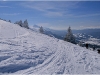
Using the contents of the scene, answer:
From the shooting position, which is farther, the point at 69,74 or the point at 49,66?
the point at 49,66

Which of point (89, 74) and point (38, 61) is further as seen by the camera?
point (38, 61)

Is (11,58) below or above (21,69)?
above

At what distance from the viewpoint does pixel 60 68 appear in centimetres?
848

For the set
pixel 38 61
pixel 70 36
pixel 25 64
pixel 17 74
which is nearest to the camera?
pixel 17 74

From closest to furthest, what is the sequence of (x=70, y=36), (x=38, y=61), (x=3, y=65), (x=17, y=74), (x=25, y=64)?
1. (x=17, y=74)
2. (x=3, y=65)
3. (x=25, y=64)
4. (x=38, y=61)
5. (x=70, y=36)

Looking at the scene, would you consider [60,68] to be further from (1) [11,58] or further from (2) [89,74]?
(1) [11,58]

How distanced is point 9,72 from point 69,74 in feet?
12.2

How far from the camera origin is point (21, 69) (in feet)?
25.6

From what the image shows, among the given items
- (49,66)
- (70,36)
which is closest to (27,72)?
(49,66)

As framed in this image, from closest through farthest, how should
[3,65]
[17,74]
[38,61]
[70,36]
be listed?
[17,74] < [3,65] < [38,61] < [70,36]

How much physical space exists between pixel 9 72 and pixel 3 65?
70cm

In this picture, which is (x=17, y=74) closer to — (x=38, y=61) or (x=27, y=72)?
(x=27, y=72)

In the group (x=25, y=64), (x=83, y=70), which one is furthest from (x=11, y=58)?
(x=83, y=70)

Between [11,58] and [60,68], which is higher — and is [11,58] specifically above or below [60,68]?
above
